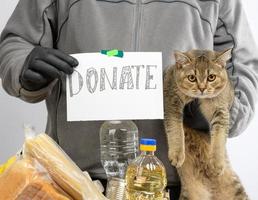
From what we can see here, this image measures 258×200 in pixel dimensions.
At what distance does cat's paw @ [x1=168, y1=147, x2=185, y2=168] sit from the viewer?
935mm

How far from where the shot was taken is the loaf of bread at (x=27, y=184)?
740 millimetres

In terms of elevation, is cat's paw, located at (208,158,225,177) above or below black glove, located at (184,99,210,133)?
below

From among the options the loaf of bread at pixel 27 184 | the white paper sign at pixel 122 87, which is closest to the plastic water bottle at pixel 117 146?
the white paper sign at pixel 122 87

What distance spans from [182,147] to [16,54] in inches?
18.7

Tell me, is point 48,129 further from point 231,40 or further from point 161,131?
point 231,40

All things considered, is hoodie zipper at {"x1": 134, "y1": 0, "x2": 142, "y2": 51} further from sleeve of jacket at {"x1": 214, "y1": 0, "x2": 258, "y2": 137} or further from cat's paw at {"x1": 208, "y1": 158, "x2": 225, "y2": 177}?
cat's paw at {"x1": 208, "y1": 158, "x2": 225, "y2": 177}

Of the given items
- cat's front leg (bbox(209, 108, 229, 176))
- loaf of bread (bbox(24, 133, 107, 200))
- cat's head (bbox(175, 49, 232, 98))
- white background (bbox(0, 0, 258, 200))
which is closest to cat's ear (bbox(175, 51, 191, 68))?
cat's head (bbox(175, 49, 232, 98))

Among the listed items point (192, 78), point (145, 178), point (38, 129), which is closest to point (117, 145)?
point (145, 178)

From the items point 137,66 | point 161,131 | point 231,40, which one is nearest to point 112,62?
point 137,66

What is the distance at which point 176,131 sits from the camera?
94 cm

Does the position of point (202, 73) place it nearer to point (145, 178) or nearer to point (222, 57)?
point (222, 57)

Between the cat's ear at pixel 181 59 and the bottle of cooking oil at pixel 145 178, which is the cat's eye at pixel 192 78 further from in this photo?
the bottle of cooking oil at pixel 145 178

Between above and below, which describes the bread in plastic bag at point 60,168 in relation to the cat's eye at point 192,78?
below

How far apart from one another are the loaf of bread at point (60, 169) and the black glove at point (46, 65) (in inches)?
7.0
